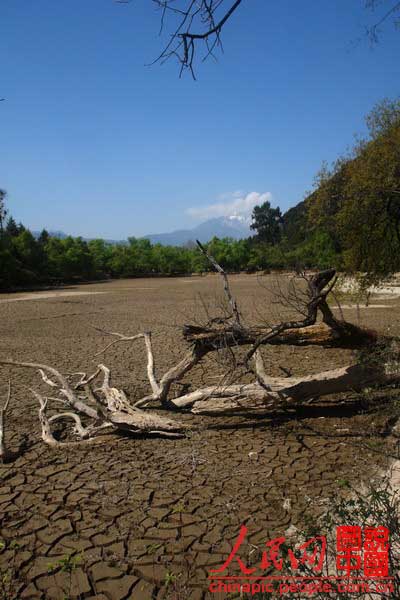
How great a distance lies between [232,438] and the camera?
5.70 metres

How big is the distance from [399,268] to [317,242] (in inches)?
113

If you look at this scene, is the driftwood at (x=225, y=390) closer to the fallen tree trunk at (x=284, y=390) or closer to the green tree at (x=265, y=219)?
the fallen tree trunk at (x=284, y=390)

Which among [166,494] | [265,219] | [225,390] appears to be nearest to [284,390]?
[225,390]

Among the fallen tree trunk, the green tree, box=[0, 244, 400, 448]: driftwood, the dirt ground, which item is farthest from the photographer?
the green tree

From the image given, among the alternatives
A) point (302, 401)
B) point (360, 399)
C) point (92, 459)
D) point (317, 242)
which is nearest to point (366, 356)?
point (360, 399)

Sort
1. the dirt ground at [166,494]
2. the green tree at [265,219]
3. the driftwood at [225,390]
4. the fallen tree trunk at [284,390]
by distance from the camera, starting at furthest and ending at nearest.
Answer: the green tree at [265,219], the fallen tree trunk at [284,390], the driftwood at [225,390], the dirt ground at [166,494]

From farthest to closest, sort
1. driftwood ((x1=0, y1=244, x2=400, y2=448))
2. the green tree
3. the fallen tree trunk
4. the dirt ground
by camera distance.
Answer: the green tree → the fallen tree trunk → driftwood ((x1=0, y1=244, x2=400, y2=448)) → the dirt ground

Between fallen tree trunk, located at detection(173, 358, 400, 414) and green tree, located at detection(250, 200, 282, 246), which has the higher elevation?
green tree, located at detection(250, 200, 282, 246)

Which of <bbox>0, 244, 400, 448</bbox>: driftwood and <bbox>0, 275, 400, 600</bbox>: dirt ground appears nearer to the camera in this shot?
<bbox>0, 275, 400, 600</bbox>: dirt ground

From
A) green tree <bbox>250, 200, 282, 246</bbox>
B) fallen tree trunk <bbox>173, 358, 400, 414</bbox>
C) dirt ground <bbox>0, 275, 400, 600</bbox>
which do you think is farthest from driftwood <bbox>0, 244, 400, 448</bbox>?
green tree <bbox>250, 200, 282, 246</bbox>

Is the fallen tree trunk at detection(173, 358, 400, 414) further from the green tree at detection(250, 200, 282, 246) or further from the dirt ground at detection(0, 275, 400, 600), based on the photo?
the green tree at detection(250, 200, 282, 246)

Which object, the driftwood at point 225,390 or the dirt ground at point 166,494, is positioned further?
the driftwood at point 225,390

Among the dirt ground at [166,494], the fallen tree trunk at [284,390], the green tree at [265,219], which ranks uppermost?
the green tree at [265,219]

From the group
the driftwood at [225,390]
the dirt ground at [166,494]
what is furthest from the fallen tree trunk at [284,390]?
the dirt ground at [166,494]
